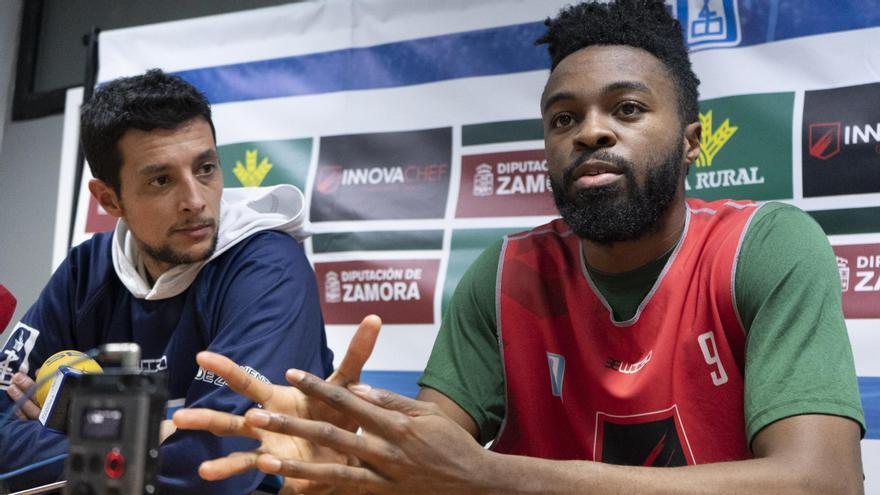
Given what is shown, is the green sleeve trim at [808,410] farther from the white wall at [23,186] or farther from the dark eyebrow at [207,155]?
the white wall at [23,186]

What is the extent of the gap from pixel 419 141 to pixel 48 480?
4.22 feet

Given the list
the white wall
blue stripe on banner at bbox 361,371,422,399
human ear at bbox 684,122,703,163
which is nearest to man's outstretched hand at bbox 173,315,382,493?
human ear at bbox 684,122,703,163

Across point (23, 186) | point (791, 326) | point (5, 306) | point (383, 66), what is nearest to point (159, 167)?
point (5, 306)

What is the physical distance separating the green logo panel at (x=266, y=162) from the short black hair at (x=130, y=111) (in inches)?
23.4

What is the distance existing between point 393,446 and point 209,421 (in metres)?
0.20

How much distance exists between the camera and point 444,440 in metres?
0.98

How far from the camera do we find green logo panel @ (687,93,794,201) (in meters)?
2.07

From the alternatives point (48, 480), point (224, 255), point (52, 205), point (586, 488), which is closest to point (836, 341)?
point (586, 488)

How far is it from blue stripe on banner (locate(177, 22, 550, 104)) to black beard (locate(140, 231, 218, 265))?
→ 844 millimetres

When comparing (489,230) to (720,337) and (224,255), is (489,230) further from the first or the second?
(720,337)

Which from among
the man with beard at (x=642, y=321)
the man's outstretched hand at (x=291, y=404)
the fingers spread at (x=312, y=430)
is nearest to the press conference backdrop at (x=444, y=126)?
the man with beard at (x=642, y=321)

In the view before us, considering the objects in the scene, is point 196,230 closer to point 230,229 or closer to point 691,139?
point 230,229

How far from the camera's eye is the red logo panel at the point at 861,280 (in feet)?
6.35

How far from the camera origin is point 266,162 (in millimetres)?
2650
